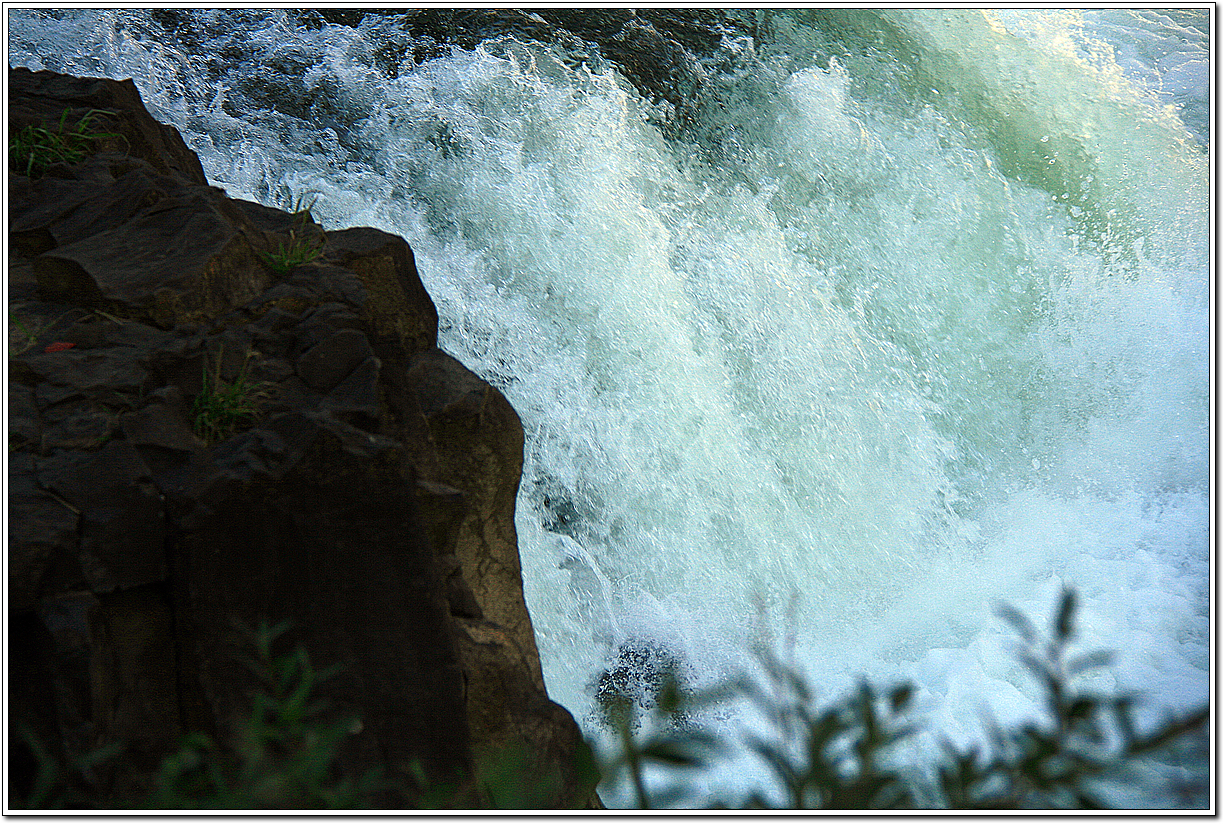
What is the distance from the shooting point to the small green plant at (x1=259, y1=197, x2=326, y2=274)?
8.23 ft

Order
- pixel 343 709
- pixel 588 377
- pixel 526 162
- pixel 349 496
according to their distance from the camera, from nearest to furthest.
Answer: pixel 343 709
pixel 349 496
pixel 588 377
pixel 526 162

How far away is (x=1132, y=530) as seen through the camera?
4465 mm

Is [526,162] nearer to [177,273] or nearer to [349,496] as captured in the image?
[177,273]

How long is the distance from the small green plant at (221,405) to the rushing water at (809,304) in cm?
178

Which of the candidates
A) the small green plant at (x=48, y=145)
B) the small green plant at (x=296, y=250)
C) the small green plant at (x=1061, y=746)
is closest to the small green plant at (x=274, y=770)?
the small green plant at (x=1061, y=746)

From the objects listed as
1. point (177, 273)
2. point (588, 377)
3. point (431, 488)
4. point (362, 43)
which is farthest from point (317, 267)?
point (362, 43)

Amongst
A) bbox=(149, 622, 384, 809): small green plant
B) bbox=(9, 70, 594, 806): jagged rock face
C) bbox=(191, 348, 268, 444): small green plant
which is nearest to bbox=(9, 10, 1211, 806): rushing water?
bbox=(9, 70, 594, 806): jagged rock face

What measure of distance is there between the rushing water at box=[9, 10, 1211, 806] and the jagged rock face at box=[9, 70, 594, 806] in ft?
→ 4.50

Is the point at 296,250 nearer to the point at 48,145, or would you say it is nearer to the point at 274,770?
the point at 48,145

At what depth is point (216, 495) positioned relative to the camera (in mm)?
1771

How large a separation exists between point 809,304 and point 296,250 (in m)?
2.89

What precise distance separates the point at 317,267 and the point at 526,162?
6.63ft

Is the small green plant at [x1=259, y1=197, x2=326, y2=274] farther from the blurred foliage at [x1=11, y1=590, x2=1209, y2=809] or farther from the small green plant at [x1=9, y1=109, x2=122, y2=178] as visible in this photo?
the blurred foliage at [x1=11, y1=590, x2=1209, y2=809]

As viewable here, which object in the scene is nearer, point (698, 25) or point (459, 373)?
point (459, 373)
